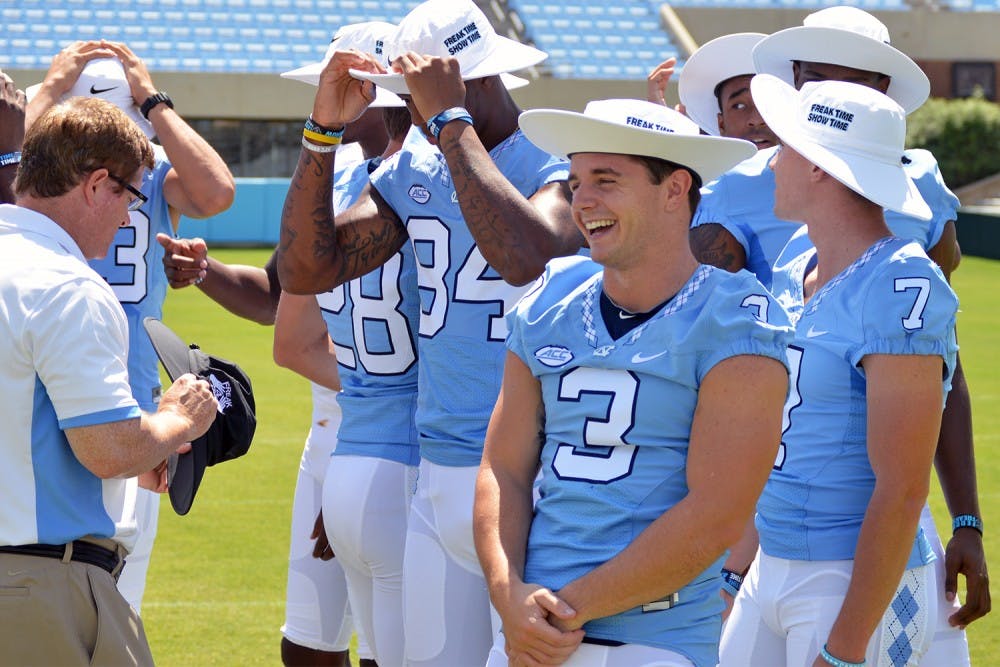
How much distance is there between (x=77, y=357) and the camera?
9.84 ft

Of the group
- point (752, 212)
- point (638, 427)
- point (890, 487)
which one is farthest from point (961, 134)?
point (638, 427)

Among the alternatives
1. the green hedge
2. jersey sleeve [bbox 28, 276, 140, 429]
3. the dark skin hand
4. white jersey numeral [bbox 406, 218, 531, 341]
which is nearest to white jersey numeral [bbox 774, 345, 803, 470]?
white jersey numeral [bbox 406, 218, 531, 341]

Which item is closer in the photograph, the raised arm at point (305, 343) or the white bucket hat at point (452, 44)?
the white bucket hat at point (452, 44)

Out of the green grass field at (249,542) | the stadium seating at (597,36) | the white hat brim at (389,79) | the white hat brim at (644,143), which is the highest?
the white hat brim at (644,143)

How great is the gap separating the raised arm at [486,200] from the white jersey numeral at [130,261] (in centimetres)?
143

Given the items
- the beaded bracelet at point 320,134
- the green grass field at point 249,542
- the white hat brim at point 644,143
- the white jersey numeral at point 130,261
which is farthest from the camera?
the green grass field at point 249,542

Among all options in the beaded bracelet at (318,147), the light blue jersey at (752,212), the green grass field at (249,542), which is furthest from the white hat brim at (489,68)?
the green grass field at (249,542)

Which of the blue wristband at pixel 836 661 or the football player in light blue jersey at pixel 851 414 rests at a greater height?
the football player in light blue jersey at pixel 851 414

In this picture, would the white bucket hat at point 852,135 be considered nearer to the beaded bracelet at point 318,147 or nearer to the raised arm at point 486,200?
the raised arm at point 486,200

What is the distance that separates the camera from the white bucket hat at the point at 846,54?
12.6ft

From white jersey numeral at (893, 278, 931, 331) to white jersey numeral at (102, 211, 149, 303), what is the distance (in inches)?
103

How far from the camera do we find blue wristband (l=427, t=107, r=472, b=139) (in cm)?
361

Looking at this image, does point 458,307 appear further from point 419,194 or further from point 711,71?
point 711,71

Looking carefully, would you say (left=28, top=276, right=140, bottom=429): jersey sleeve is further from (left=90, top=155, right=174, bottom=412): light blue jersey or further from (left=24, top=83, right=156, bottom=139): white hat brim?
(left=24, top=83, right=156, bottom=139): white hat brim
